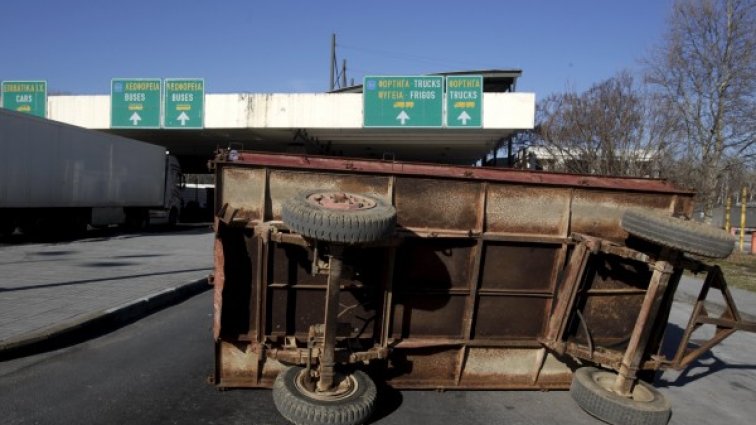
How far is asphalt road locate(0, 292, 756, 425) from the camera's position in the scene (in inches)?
156

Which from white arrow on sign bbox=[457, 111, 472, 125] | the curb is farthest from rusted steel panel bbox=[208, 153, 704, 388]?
→ white arrow on sign bbox=[457, 111, 472, 125]

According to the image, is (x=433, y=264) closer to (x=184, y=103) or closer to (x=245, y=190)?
(x=245, y=190)

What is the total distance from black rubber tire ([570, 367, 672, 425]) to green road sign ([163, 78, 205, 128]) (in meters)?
20.7

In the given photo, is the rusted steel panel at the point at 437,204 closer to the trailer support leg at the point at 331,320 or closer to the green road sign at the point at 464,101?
the trailer support leg at the point at 331,320

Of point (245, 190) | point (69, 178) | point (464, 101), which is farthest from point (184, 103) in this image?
point (245, 190)

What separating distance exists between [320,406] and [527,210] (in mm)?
2443

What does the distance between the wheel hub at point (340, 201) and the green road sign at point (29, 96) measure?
24.9 m

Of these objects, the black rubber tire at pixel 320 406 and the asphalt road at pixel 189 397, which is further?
the asphalt road at pixel 189 397

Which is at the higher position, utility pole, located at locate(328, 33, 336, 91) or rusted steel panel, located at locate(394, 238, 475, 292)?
utility pole, located at locate(328, 33, 336, 91)

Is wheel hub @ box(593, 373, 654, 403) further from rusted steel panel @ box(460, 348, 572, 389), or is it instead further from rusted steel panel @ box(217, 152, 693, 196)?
rusted steel panel @ box(217, 152, 693, 196)

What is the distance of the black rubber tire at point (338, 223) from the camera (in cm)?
353

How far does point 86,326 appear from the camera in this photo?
5922mm

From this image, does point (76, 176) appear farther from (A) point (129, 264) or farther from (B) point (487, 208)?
(B) point (487, 208)

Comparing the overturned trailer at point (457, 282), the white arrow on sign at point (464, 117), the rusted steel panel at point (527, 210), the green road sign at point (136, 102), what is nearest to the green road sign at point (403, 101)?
the white arrow on sign at point (464, 117)
